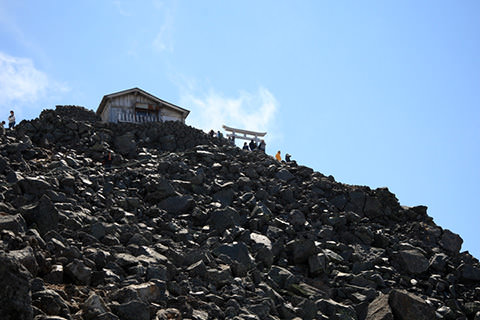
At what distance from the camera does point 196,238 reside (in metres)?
20.9

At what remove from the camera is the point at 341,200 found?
97.7 ft

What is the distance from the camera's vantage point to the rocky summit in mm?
13266

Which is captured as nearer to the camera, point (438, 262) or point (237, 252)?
point (237, 252)

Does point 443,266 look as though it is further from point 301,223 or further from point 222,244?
point 222,244

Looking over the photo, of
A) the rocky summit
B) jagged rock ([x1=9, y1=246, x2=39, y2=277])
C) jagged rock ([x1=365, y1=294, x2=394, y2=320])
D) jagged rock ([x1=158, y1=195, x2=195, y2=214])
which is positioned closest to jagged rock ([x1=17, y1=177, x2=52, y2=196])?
the rocky summit

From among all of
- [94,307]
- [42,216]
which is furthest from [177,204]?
[94,307]

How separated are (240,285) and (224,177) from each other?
503 inches

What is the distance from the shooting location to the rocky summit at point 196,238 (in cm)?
1327

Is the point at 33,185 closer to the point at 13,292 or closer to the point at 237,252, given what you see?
the point at 237,252

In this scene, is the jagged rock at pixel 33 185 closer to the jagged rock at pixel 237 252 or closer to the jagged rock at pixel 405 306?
the jagged rock at pixel 237 252

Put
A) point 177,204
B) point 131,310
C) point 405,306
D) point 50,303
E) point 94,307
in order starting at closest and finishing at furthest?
1. point 50,303
2. point 94,307
3. point 131,310
4. point 405,306
5. point 177,204

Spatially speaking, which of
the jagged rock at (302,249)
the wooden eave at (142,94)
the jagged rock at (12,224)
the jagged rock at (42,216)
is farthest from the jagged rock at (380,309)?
the wooden eave at (142,94)

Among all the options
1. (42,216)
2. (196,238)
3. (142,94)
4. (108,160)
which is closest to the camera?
(42,216)

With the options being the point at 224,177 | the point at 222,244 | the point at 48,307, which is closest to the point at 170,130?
the point at 224,177
